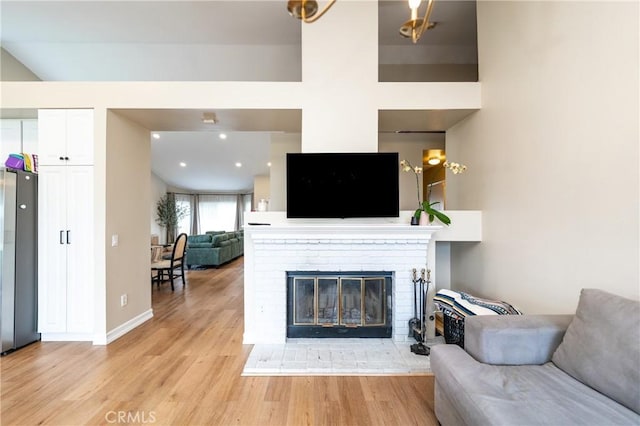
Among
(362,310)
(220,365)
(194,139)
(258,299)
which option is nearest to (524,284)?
(362,310)

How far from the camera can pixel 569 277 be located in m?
2.00

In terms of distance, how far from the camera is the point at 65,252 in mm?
3078

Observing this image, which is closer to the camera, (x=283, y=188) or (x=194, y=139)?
(x=283, y=188)

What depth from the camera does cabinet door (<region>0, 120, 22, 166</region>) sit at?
11.1ft

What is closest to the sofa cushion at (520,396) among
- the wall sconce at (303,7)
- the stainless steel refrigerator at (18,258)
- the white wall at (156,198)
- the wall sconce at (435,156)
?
the wall sconce at (303,7)

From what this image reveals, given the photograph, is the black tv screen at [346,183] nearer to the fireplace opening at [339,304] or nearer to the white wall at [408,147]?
the fireplace opening at [339,304]

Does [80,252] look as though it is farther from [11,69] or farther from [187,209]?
[187,209]

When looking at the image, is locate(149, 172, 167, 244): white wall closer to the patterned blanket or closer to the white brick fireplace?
the white brick fireplace

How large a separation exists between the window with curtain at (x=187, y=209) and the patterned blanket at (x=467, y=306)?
37.1 feet

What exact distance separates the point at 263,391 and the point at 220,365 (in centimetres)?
59

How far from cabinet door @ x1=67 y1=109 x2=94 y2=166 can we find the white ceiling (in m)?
0.38

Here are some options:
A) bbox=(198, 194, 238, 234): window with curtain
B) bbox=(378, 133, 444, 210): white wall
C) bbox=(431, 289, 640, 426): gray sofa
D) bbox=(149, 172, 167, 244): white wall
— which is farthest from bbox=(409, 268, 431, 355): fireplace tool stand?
bbox=(198, 194, 238, 234): window with curtain

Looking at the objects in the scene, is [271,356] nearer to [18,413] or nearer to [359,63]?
[18,413]

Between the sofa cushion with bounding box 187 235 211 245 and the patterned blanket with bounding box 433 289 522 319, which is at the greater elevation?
the sofa cushion with bounding box 187 235 211 245
